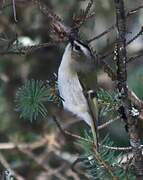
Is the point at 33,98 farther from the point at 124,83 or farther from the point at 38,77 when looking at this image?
the point at 38,77

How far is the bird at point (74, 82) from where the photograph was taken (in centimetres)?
98

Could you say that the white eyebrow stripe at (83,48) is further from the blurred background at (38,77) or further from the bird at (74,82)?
the blurred background at (38,77)

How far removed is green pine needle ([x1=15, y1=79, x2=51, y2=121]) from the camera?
100 centimetres

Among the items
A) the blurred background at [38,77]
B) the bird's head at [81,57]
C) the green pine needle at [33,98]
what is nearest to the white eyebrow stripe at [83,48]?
the bird's head at [81,57]

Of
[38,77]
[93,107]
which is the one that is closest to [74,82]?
[93,107]

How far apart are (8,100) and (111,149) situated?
1.13 meters

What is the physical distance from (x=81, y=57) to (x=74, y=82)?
0.08 metres

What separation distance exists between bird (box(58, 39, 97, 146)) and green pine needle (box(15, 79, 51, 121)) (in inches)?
1.3

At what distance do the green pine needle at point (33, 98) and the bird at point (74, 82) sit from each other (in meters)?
0.03

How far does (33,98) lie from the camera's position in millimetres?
1017

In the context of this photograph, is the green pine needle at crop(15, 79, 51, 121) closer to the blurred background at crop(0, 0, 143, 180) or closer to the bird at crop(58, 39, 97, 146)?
the bird at crop(58, 39, 97, 146)

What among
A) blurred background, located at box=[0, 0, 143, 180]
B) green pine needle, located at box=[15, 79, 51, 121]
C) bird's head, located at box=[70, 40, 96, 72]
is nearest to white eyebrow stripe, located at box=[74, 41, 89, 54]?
bird's head, located at box=[70, 40, 96, 72]

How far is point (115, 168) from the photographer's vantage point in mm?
1001

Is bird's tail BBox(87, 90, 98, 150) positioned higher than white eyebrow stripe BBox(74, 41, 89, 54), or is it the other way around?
white eyebrow stripe BBox(74, 41, 89, 54)
